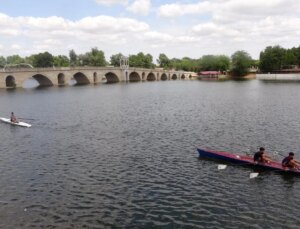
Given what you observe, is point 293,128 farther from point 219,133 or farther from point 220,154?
point 220,154

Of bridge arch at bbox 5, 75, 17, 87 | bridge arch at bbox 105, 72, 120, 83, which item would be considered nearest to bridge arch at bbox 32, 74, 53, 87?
bridge arch at bbox 5, 75, 17, 87

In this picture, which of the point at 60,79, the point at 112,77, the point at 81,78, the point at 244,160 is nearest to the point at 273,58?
the point at 112,77

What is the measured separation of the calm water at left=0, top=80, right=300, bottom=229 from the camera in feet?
76.9

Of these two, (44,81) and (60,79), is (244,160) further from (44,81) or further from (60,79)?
(44,81)

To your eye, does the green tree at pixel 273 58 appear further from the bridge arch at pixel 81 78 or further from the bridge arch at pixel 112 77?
the bridge arch at pixel 81 78

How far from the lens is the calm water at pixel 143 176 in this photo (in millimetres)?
23438

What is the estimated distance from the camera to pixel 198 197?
26.2 meters

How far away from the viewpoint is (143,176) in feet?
101

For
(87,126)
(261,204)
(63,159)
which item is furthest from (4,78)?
(261,204)

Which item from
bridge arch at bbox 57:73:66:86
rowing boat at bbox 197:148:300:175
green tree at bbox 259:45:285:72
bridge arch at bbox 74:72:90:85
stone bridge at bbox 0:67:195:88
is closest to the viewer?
rowing boat at bbox 197:148:300:175

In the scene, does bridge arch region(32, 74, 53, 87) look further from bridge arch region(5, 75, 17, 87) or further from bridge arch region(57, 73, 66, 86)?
bridge arch region(5, 75, 17, 87)

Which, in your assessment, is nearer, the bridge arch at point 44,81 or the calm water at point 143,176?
the calm water at point 143,176

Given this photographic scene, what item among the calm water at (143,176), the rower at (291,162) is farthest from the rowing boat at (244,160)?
the calm water at (143,176)

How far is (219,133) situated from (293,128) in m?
10.3
